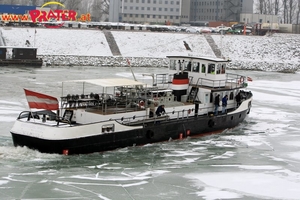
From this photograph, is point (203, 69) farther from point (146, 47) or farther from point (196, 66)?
point (146, 47)

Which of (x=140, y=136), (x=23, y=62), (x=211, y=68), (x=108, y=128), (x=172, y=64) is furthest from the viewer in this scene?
(x=23, y=62)

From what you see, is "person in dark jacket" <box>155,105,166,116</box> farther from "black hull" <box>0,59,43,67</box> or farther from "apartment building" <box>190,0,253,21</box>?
"apartment building" <box>190,0,253,21</box>

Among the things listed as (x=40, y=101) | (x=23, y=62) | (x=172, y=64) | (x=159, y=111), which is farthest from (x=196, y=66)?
(x=23, y=62)

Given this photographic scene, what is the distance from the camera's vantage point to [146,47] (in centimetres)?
7569

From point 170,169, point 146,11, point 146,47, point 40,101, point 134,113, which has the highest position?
point 146,11

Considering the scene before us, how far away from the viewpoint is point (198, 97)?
29.9 metres

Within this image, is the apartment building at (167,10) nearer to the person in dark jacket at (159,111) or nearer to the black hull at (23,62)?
the black hull at (23,62)

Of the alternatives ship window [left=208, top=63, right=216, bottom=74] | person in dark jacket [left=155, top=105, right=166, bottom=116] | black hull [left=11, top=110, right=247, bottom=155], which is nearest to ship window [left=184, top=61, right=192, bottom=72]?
ship window [left=208, top=63, right=216, bottom=74]

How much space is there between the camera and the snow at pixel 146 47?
224ft

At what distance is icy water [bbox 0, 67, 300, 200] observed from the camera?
18.9 m

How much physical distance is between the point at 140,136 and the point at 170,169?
3666mm

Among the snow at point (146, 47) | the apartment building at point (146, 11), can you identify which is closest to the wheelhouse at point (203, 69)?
the snow at point (146, 47)

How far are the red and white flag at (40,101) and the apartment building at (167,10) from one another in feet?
309

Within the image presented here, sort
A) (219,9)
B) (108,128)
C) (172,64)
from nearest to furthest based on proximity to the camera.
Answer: (108,128) → (172,64) → (219,9)
